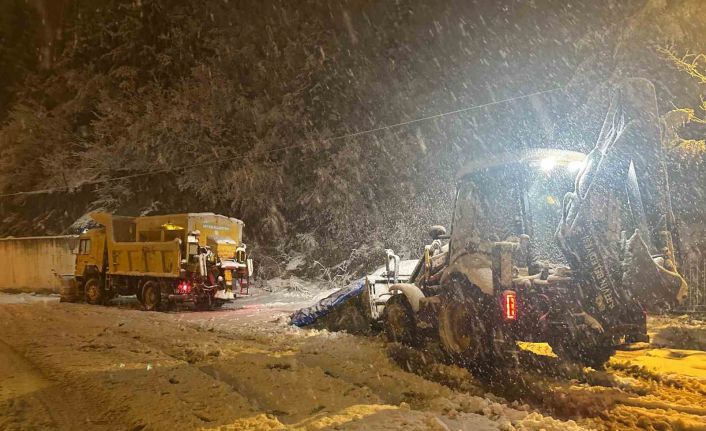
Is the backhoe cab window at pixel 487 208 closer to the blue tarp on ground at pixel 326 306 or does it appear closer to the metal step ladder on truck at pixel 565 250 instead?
the metal step ladder on truck at pixel 565 250

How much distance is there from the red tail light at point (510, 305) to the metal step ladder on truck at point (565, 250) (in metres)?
0.01

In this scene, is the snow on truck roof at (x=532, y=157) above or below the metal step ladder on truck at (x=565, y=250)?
above

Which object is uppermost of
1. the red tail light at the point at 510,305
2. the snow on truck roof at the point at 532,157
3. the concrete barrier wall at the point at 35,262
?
the snow on truck roof at the point at 532,157

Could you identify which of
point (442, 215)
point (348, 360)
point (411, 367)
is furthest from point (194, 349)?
point (442, 215)

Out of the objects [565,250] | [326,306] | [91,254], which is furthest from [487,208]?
[91,254]

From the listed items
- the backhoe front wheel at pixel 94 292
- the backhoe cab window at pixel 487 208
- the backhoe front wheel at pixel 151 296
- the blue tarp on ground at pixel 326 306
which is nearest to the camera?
the backhoe cab window at pixel 487 208

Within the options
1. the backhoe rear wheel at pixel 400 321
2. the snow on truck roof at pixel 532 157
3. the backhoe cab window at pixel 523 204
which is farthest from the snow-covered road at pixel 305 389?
the snow on truck roof at pixel 532 157

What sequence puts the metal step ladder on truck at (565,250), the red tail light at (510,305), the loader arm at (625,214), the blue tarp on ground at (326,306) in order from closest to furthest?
the loader arm at (625,214), the metal step ladder on truck at (565,250), the red tail light at (510,305), the blue tarp on ground at (326,306)

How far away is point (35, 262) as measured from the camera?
957 inches

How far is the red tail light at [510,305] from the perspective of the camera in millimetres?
6527

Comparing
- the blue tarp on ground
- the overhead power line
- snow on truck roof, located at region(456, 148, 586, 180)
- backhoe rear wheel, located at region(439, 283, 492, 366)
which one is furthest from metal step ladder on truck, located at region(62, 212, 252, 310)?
snow on truck roof, located at region(456, 148, 586, 180)

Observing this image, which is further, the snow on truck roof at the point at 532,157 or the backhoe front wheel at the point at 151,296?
the backhoe front wheel at the point at 151,296

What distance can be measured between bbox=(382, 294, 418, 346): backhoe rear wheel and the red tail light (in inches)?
92.9

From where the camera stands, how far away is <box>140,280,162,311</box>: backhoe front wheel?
16.8 m
